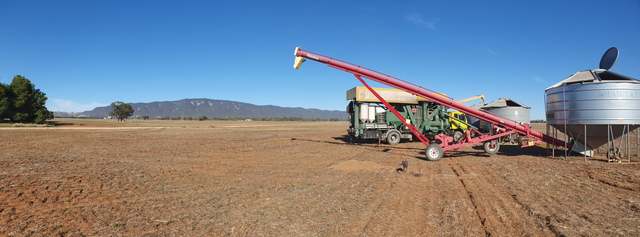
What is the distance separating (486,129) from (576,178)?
652 inches

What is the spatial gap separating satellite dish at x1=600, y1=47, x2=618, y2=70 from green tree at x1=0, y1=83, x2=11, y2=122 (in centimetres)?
7075

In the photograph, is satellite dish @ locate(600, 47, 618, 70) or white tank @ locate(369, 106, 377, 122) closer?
satellite dish @ locate(600, 47, 618, 70)

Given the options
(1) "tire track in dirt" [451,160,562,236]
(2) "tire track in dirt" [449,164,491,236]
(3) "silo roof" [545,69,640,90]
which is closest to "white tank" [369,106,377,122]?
(3) "silo roof" [545,69,640,90]

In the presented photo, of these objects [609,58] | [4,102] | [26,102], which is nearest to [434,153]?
[609,58]

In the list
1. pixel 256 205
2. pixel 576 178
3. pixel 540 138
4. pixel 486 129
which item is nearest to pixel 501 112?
pixel 486 129

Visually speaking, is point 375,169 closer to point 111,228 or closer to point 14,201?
point 111,228

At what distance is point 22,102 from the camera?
56188mm

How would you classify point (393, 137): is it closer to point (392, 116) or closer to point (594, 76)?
point (392, 116)

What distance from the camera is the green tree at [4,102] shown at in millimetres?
53938

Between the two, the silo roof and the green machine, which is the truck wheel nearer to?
the green machine

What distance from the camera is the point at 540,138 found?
15.8m

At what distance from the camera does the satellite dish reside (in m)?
15.3

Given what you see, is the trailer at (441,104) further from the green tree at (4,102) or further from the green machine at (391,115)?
the green tree at (4,102)

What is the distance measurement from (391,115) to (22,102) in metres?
60.7
